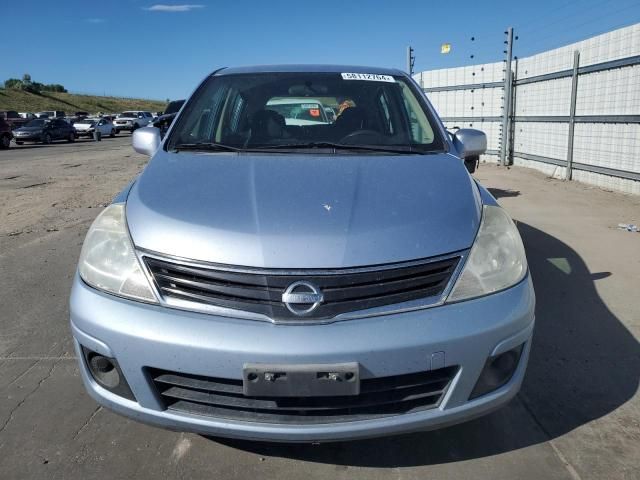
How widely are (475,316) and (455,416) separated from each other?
0.38m

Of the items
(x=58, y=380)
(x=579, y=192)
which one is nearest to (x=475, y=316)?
(x=58, y=380)

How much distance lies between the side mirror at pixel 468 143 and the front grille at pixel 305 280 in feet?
5.19

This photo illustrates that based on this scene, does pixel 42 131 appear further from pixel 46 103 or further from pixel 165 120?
pixel 46 103

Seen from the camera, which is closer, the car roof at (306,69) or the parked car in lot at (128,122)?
the car roof at (306,69)

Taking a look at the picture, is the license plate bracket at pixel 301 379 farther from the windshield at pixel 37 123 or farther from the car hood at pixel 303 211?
the windshield at pixel 37 123

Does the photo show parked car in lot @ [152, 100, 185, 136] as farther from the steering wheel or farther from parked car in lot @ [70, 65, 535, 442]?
parked car in lot @ [70, 65, 535, 442]

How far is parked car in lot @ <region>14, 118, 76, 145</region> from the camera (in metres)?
28.0

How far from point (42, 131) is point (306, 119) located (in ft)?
94.6

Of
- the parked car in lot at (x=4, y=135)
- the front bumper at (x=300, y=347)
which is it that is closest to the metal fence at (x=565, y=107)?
the front bumper at (x=300, y=347)

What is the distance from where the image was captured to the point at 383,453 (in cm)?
237

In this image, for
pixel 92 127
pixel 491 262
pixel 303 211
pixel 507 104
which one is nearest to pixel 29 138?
pixel 92 127

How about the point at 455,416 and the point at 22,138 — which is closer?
the point at 455,416

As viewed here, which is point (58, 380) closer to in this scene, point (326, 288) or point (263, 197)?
point (263, 197)

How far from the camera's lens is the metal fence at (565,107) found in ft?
27.9
